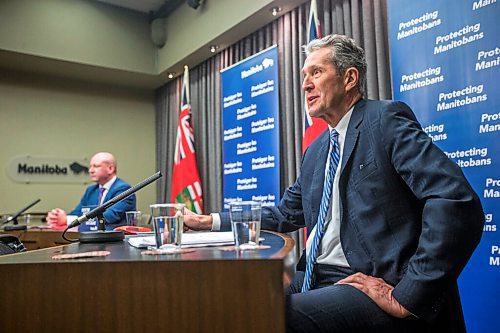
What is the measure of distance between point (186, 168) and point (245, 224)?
12.7 ft

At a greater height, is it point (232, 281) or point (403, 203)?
point (403, 203)

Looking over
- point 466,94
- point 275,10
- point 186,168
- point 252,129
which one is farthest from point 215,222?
point 186,168

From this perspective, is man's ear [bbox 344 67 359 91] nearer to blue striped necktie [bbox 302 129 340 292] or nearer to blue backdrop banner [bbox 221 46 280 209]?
blue striped necktie [bbox 302 129 340 292]

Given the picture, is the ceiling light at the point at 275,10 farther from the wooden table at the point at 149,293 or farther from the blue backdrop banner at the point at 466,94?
the wooden table at the point at 149,293

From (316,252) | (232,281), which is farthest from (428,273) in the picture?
(232,281)

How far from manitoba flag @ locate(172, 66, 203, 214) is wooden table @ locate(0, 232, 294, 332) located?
3.83 meters

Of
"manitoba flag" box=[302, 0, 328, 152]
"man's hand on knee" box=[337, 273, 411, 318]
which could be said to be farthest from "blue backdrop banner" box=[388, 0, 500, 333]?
"man's hand on knee" box=[337, 273, 411, 318]

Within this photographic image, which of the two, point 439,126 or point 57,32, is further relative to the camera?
point 57,32

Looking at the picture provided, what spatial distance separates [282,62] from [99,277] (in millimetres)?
3386

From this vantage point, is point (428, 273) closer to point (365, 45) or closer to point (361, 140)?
point (361, 140)

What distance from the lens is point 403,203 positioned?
1.20 meters

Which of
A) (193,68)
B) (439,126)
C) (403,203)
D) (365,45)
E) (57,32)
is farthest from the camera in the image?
(193,68)

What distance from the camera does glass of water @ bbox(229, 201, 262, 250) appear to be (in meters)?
0.96

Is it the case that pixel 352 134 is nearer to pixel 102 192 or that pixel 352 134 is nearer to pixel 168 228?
pixel 168 228
